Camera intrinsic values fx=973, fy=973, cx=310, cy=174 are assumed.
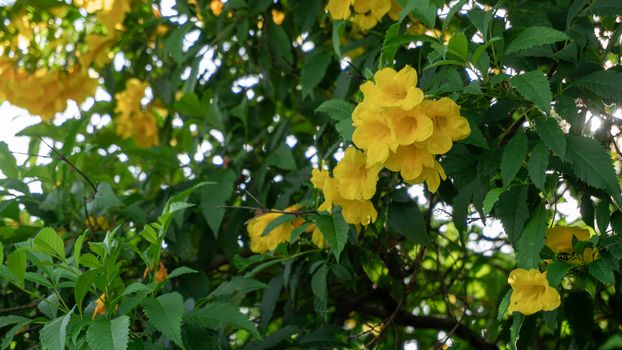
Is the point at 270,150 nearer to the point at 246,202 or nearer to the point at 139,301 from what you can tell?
the point at 246,202

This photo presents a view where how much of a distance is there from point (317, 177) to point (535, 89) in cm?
43

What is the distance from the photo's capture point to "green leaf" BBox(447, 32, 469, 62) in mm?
1389

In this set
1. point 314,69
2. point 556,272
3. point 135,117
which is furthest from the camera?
point 135,117

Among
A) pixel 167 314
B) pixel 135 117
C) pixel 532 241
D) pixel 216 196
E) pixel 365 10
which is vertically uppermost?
pixel 365 10

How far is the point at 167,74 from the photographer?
2793mm

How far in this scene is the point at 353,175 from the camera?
1535 mm

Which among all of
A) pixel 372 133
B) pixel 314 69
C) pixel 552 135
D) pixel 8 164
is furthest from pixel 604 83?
pixel 8 164

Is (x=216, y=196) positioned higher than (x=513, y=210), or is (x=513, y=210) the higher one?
(x=513, y=210)

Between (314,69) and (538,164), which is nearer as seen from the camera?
(538,164)

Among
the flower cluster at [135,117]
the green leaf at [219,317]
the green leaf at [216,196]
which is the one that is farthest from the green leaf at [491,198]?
the flower cluster at [135,117]

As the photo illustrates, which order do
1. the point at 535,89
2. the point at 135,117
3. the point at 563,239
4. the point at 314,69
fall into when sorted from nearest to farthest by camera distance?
the point at 535,89 < the point at 563,239 < the point at 314,69 < the point at 135,117

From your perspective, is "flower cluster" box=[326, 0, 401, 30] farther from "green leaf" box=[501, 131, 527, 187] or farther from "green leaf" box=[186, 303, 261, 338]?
"green leaf" box=[186, 303, 261, 338]

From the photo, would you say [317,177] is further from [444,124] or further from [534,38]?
[534,38]

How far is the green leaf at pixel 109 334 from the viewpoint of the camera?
4.47 ft
